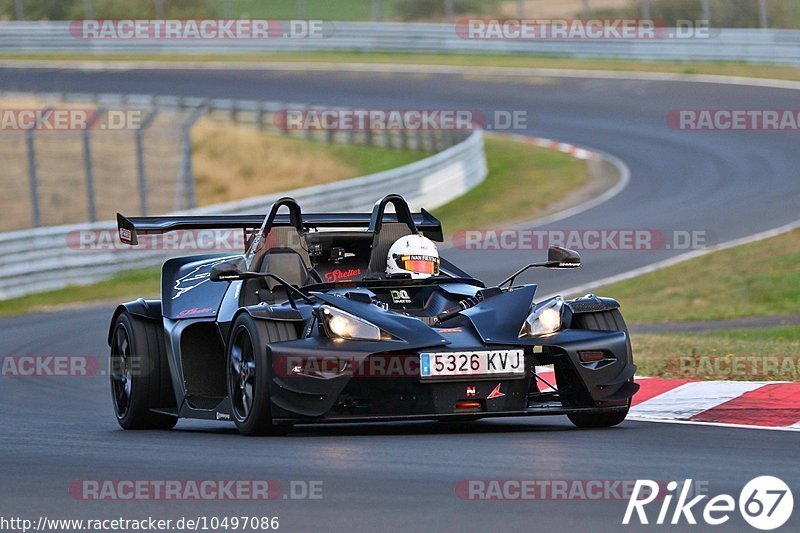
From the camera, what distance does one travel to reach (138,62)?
4834cm

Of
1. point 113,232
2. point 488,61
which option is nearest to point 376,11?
point 488,61

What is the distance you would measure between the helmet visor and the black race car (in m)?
0.08

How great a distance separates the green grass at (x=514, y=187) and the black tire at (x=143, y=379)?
1499 centimetres

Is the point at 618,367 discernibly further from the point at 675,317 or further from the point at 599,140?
the point at 599,140

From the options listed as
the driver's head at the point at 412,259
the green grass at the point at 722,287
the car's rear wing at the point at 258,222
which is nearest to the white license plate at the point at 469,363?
the driver's head at the point at 412,259

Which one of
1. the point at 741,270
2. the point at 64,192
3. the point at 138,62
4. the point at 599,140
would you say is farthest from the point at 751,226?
the point at 138,62

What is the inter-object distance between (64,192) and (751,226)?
1343 cm

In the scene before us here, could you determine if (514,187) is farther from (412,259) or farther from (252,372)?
(252,372)

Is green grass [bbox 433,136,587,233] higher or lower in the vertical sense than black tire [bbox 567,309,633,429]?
lower

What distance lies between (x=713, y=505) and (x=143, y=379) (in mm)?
5243
